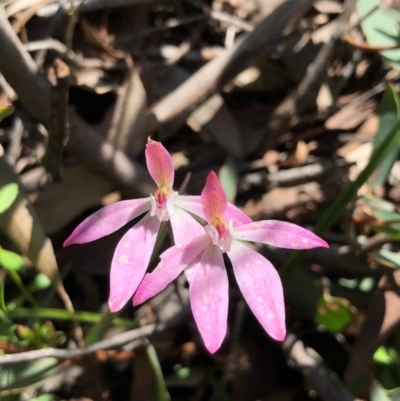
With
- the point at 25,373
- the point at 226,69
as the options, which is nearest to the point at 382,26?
the point at 226,69

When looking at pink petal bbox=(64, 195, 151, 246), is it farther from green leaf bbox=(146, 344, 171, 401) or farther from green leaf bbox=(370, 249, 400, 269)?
green leaf bbox=(370, 249, 400, 269)

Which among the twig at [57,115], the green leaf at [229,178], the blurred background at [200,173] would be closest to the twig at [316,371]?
the blurred background at [200,173]

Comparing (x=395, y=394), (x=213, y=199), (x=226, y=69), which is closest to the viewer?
(x=213, y=199)

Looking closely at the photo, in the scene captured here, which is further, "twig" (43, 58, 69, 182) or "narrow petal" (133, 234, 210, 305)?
"twig" (43, 58, 69, 182)

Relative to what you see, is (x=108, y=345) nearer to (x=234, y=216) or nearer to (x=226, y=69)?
(x=234, y=216)

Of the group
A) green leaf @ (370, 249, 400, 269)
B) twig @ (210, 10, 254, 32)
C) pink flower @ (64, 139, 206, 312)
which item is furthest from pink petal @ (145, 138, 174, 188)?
twig @ (210, 10, 254, 32)

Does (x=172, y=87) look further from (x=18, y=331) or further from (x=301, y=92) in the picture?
(x=18, y=331)

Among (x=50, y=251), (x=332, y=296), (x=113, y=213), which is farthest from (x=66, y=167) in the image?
(x=332, y=296)

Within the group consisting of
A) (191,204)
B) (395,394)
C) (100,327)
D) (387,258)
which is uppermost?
(191,204)
